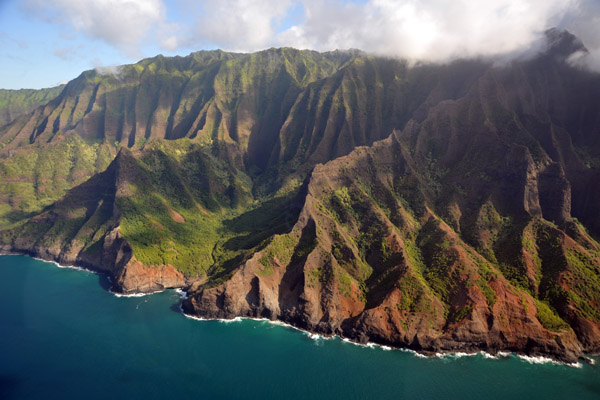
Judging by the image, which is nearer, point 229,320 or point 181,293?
point 229,320

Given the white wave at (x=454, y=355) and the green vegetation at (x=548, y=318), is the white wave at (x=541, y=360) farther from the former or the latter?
the white wave at (x=454, y=355)

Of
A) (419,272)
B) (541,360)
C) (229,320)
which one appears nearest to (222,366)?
(229,320)

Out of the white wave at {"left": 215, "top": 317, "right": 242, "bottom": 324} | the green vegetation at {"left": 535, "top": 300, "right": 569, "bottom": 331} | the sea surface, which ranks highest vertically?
the green vegetation at {"left": 535, "top": 300, "right": 569, "bottom": 331}

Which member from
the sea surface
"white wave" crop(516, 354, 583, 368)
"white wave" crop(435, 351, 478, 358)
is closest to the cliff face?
"white wave" crop(435, 351, 478, 358)

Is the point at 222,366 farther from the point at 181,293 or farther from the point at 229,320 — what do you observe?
the point at 181,293

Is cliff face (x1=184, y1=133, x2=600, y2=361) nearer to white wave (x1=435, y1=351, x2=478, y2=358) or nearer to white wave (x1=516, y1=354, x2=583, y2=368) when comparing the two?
white wave (x1=435, y1=351, x2=478, y2=358)

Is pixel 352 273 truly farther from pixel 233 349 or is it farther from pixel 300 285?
pixel 233 349

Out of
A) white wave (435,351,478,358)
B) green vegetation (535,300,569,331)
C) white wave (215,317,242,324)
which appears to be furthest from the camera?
white wave (215,317,242,324)

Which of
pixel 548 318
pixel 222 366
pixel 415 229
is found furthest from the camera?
pixel 415 229

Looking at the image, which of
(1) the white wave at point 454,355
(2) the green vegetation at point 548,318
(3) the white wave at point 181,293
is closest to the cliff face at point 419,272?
(2) the green vegetation at point 548,318
